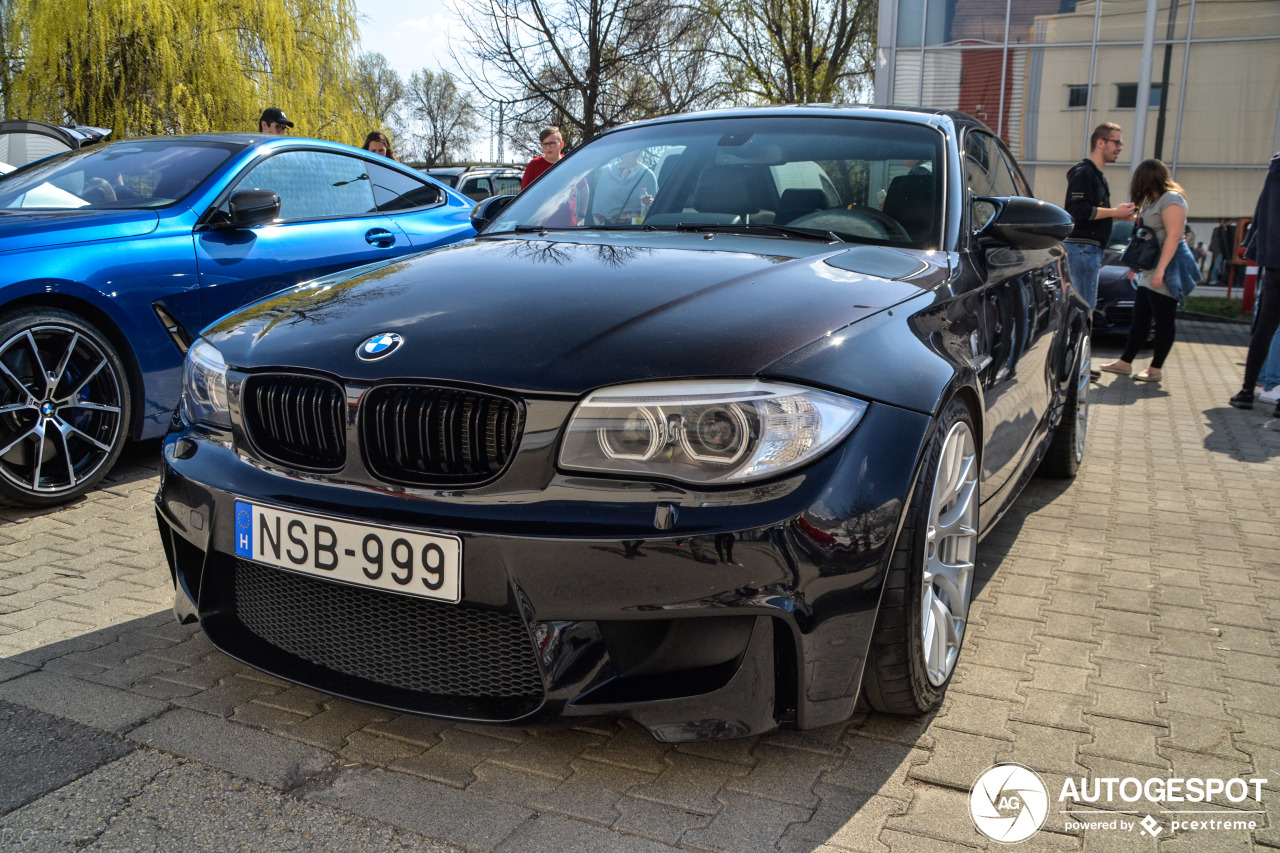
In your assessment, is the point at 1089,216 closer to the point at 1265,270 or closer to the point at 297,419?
the point at 1265,270

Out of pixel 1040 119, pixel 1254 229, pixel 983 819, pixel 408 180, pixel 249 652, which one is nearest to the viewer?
pixel 983 819

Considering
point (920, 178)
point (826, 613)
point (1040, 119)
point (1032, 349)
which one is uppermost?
point (1040, 119)

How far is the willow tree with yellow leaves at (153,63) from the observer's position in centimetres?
1474

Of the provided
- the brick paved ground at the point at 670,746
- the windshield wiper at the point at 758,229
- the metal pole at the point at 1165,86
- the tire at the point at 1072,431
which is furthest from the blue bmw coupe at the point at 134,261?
the metal pole at the point at 1165,86

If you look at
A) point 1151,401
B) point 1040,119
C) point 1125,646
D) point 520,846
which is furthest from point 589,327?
point 1040,119

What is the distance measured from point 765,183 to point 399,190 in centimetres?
320

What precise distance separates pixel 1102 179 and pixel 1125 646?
5.37 meters

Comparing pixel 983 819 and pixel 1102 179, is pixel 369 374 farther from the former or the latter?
pixel 1102 179

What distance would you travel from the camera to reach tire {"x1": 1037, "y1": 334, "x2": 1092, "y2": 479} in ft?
15.5

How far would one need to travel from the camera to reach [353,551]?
6.73 ft

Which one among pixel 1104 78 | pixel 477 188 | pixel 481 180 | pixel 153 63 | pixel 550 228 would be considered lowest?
pixel 550 228

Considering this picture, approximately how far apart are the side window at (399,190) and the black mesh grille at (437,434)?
384 cm

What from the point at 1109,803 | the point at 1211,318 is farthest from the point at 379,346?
the point at 1211,318

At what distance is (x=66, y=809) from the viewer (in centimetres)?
205
